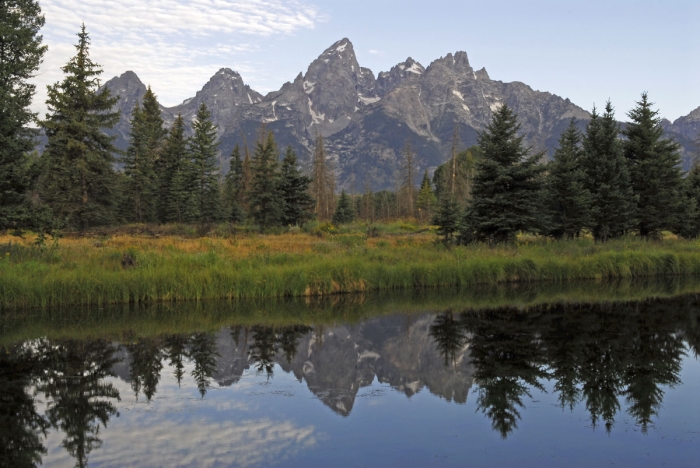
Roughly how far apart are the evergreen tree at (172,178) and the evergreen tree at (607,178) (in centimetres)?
3360

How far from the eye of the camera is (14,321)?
46.6ft

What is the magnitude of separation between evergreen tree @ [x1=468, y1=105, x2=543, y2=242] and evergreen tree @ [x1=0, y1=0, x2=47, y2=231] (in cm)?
2044

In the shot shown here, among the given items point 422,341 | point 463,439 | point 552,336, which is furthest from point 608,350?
point 463,439

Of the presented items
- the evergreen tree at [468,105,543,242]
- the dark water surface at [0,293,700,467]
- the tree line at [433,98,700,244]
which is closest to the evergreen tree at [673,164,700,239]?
the tree line at [433,98,700,244]

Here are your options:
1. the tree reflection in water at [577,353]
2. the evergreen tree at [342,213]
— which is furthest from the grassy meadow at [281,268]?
the evergreen tree at [342,213]

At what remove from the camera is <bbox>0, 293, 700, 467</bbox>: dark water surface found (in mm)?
6820

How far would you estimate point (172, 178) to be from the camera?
48.5 metres

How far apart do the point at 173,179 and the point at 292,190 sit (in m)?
13.2

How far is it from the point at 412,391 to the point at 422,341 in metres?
3.43

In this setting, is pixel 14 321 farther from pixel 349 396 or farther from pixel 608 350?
pixel 608 350

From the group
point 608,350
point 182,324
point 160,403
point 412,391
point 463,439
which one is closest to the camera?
point 463,439

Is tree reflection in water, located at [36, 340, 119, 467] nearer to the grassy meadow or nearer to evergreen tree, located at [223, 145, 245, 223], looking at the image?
the grassy meadow

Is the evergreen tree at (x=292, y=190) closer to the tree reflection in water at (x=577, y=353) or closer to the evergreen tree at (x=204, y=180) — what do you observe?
the evergreen tree at (x=204, y=180)

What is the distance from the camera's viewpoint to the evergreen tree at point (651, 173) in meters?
32.8
